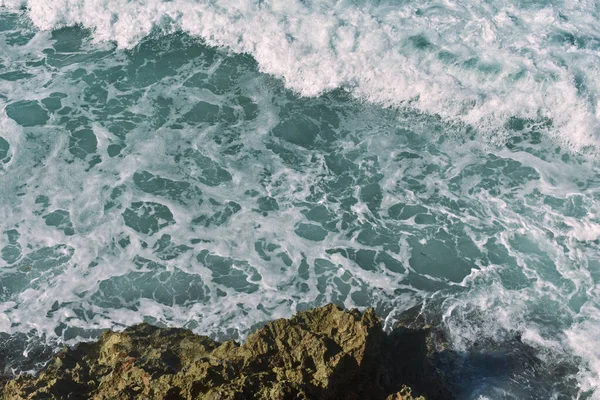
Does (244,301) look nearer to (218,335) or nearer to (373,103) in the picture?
(218,335)

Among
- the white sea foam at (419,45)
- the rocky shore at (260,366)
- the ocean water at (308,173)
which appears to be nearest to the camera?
the rocky shore at (260,366)

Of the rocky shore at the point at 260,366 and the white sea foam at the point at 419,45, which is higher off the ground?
the white sea foam at the point at 419,45

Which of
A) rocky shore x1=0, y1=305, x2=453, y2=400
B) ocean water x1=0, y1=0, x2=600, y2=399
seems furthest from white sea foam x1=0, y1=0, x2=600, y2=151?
rocky shore x1=0, y1=305, x2=453, y2=400

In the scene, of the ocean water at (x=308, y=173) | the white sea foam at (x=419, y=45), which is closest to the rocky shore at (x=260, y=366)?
the ocean water at (x=308, y=173)

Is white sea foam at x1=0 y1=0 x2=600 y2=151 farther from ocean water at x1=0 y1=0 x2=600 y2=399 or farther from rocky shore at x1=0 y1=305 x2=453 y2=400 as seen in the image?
rocky shore at x1=0 y1=305 x2=453 y2=400

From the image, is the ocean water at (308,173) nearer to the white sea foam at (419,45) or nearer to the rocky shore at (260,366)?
the white sea foam at (419,45)

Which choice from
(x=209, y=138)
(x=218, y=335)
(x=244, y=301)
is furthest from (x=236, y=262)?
(x=209, y=138)
